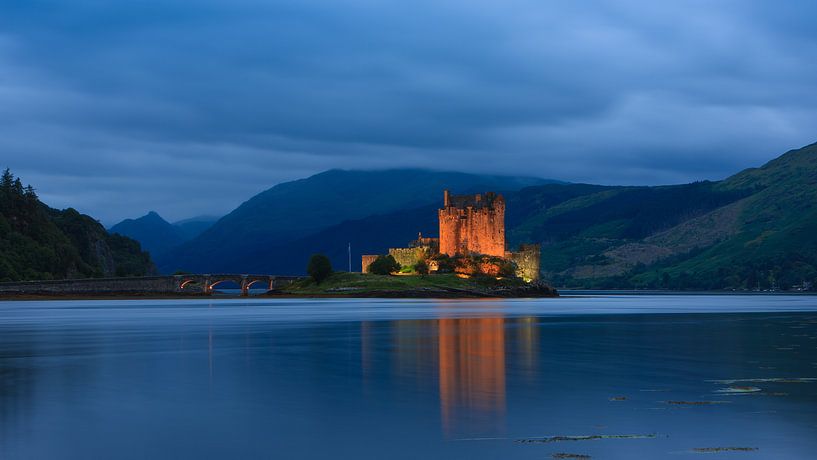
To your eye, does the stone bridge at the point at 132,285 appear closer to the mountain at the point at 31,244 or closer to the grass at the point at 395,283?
the mountain at the point at 31,244

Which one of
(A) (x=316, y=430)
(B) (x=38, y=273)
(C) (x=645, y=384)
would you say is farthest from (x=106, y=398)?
(B) (x=38, y=273)

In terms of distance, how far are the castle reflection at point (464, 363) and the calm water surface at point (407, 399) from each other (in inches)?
3.2

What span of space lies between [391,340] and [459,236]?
403ft

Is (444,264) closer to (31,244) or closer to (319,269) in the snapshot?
(319,269)

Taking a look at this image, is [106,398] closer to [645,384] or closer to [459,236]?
[645,384]

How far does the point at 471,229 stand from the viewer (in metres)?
166

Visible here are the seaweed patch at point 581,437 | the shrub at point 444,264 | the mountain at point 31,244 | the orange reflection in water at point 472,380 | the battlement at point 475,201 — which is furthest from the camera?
the battlement at point 475,201

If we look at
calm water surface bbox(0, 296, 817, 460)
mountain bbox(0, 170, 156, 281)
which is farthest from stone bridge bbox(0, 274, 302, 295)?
calm water surface bbox(0, 296, 817, 460)

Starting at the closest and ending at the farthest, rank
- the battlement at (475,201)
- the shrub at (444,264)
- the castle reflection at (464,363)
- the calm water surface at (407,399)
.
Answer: the calm water surface at (407,399), the castle reflection at (464,363), the shrub at (444,264), the battlement at (475,201)

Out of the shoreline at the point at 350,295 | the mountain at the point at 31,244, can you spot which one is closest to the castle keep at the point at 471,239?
the shoreline at the point at 350,295

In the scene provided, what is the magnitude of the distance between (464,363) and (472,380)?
17.0 ft

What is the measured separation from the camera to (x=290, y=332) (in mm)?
52188

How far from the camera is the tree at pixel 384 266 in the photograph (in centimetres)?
16075

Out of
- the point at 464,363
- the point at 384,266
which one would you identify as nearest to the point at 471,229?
the point at 384,266
